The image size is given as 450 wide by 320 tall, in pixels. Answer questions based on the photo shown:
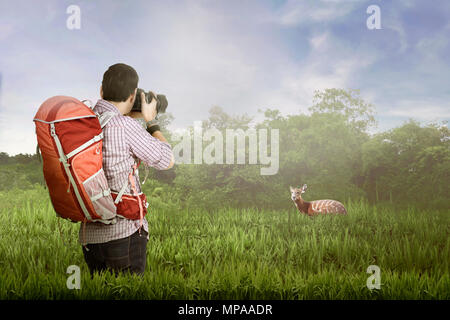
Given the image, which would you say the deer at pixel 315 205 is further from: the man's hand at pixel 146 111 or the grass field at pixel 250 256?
the man's hand at pixel 146 111

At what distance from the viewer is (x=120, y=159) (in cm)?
229

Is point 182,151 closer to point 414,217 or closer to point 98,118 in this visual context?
point 414,217

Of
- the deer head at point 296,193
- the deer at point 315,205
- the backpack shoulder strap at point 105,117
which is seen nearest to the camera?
the backpack shoulder strap at point 105,117

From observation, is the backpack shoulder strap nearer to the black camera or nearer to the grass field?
the black camera

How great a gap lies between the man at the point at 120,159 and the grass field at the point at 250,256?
0.21 metres

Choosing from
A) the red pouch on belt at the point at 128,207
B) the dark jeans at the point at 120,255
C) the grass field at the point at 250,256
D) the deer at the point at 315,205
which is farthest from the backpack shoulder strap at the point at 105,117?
the deer at the point at 315,205

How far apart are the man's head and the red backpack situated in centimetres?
24

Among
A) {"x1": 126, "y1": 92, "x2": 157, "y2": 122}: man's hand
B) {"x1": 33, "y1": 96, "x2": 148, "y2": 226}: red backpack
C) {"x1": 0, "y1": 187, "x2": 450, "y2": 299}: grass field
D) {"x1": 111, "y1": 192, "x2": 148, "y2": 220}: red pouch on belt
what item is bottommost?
{"x1": 0, "y1": 187, "x2": 450, "y2": 299}: grass field

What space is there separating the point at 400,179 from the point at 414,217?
1417mm

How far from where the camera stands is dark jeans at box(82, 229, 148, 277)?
7.64 ft

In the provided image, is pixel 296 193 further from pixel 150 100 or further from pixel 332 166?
→ pixel 150 100

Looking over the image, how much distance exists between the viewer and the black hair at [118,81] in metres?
2.35

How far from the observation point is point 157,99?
8.85 feet

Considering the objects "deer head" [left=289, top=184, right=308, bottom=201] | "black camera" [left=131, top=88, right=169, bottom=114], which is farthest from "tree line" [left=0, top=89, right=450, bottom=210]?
"black camera" [left=131, top=88, right=169, bottom=114]
